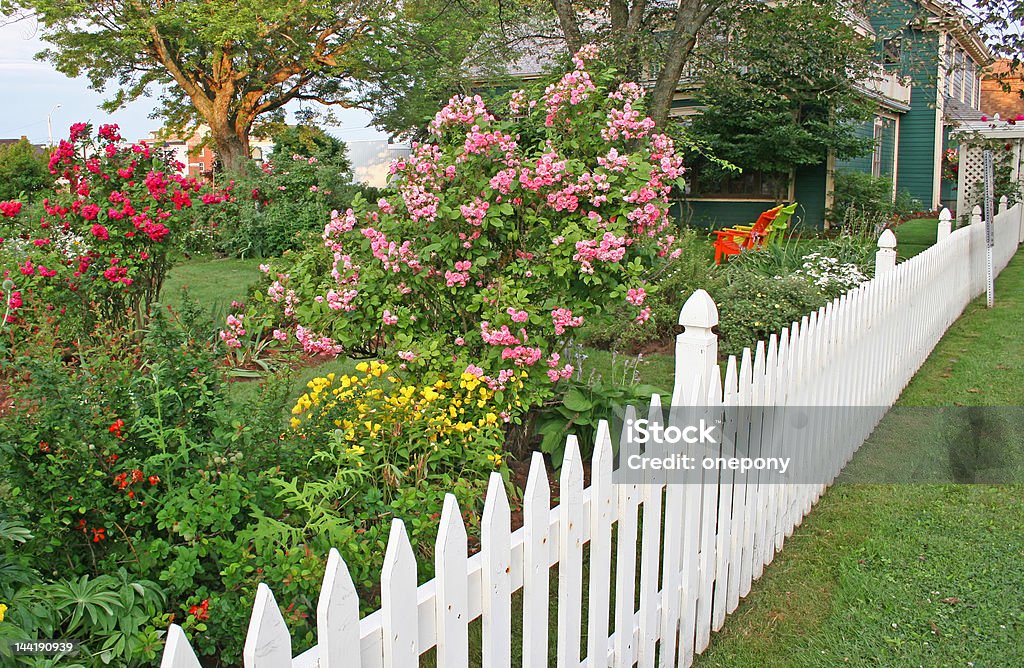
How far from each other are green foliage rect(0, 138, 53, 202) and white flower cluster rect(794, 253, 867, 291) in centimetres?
1821

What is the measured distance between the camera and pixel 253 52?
22.8 m

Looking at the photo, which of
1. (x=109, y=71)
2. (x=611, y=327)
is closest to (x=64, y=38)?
(x=109, y=71)

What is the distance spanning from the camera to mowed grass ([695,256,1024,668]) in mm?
2977

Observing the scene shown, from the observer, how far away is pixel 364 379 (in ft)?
11.7

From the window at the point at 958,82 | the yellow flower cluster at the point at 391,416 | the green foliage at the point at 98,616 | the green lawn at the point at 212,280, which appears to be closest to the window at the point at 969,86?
the window at the point at 958,82

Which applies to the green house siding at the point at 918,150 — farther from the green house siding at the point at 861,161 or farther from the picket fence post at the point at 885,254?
the picket fence post at the point at 885,254

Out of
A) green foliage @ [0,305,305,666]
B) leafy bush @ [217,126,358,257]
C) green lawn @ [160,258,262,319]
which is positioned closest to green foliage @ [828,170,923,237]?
leafy bush @ [217,126,358,257]

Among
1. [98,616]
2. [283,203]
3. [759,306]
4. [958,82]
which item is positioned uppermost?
[958,82]


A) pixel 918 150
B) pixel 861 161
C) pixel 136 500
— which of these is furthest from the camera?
pixel 918 150

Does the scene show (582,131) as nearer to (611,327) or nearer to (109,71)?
(611,327)

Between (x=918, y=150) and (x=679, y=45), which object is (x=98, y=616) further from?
(x=918, y=150)

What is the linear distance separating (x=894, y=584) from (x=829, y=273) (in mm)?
5660

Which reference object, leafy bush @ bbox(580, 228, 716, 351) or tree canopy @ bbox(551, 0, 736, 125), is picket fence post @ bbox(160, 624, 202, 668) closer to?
leafy bush @ bbox(580, 228, 716, 351)

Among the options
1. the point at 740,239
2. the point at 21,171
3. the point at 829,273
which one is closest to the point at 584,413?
the point at 829,273
